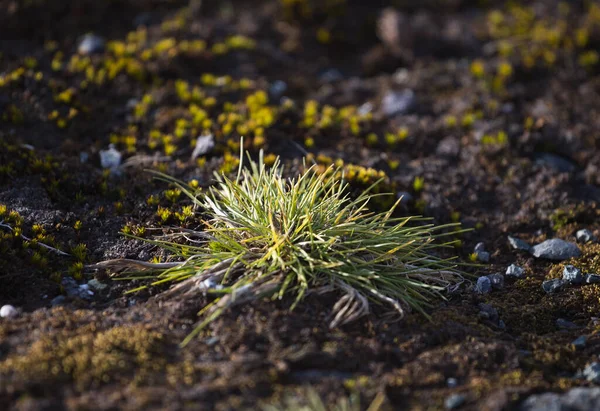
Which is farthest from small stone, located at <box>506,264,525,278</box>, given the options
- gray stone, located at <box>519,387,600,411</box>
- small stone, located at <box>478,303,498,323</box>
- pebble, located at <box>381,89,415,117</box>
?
pebble, located at <box>381,89,415,117</box>

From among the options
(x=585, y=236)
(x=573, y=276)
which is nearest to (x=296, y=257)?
(x=573, y=276)

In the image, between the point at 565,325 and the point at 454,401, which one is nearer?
the point at 454,401

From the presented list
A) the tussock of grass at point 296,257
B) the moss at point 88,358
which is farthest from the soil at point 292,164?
the tussock of grass at point 296,257

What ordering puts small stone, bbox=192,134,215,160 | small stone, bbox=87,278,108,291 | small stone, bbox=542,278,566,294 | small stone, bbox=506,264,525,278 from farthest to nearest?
1. small stone, bbox=192,134,215,160
2. small stone, bbox=506,264,525,278
3. small stone, bbox=542,278,566,294
4. small stone, bbox=87,278,108,291

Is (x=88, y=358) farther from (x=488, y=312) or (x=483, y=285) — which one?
(x=483, y=285)

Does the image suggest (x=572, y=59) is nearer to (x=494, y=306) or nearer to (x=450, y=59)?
(x=450, y=59)

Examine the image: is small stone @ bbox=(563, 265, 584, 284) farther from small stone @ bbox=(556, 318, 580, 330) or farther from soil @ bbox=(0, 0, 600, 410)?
small stone @ bbox=(556, 318, 580, 330)
